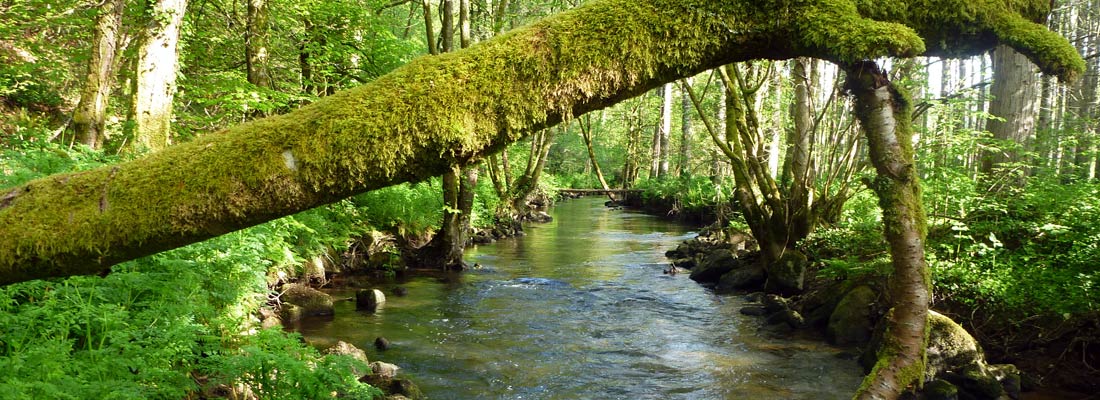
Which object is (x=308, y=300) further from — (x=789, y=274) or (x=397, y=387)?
(x=789, y=274)

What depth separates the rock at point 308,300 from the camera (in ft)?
30.1

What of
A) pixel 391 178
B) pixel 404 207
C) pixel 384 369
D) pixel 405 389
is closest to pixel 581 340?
pixel 384 369

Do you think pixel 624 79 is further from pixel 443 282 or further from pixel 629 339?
pixel 443 282

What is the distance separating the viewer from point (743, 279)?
1184 cm

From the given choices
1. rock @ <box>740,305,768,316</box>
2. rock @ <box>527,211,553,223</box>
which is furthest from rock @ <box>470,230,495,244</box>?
rock @ <box>740,305,768,316</box>

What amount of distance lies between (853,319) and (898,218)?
6.81 metres

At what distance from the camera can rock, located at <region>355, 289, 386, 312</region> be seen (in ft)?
32.0

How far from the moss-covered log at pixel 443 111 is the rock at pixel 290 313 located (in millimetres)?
6973

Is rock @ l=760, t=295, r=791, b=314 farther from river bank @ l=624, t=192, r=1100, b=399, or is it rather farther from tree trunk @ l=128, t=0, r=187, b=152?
tree trunk @ l=128, t=0, r=187, b=152

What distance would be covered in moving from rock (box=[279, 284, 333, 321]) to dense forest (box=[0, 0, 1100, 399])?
13cm

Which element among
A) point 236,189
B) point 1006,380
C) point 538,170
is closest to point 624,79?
point 236,189

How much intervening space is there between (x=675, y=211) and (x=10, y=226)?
2394 centimetres

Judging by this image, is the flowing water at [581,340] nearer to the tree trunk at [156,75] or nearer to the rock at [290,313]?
the rock at [290,313]

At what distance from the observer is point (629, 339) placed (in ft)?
27.9
